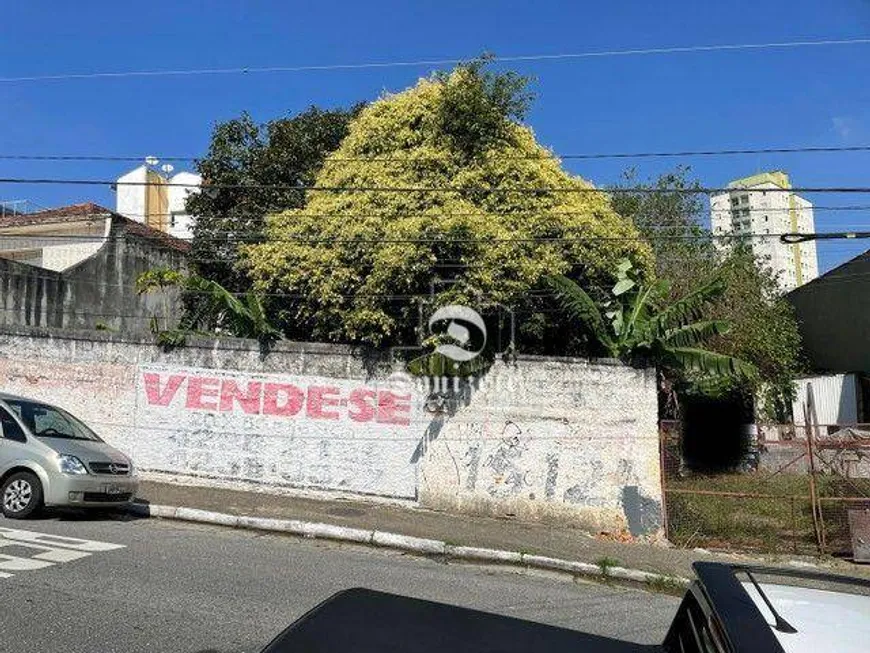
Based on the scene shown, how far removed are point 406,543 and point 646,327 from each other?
17.6 feet

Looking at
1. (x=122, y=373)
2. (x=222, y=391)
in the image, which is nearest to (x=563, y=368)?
(x=222, y=391)

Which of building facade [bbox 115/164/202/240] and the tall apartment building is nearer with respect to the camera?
the tall apartment building

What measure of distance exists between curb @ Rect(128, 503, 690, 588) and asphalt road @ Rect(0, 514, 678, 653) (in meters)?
0.35

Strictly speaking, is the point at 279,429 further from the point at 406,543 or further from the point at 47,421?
the point at 406,543

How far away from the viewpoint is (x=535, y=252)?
1362cm

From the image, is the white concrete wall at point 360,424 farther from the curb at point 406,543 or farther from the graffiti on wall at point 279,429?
the curb at point 406,543

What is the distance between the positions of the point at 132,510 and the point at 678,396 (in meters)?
13.6

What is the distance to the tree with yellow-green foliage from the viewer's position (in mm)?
13086

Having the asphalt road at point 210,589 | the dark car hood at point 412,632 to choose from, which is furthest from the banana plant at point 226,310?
the dark car hood at point 412,632

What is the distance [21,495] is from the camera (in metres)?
9.97

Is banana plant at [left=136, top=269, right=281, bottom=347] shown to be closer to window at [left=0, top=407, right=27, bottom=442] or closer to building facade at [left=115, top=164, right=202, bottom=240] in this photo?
window at [left=0, top=407, right=27, bottom=442]

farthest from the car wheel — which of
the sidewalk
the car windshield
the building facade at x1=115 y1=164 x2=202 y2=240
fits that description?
the building facade at x1=115 y1=164 x2=202 y2=240

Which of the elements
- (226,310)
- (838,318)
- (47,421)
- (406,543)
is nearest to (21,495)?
(47,421)

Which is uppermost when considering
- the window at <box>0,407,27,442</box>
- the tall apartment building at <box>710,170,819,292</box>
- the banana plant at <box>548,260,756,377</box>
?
the tall apartment building at <box>710,170,819,292</box>
